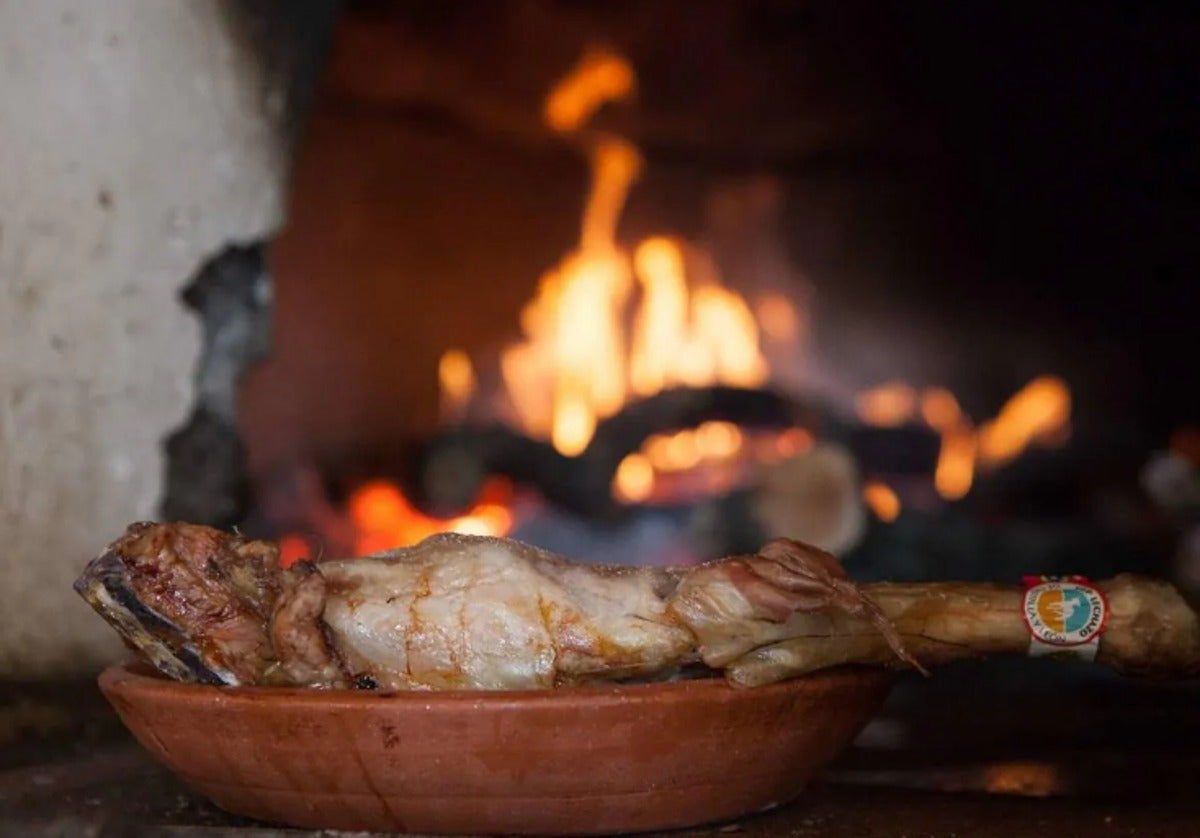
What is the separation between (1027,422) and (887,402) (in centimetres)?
40

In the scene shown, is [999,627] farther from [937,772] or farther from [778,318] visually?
[778,318]

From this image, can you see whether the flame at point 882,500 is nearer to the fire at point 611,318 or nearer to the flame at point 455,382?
the fire at point 611,318

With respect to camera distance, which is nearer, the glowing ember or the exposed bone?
the exposed bone

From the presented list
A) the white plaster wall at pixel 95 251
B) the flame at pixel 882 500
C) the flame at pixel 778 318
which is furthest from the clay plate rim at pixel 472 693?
the flame at pixel 778 318

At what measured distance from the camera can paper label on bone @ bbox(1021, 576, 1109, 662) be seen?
4.98 feet

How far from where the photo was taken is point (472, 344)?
12.1 feet

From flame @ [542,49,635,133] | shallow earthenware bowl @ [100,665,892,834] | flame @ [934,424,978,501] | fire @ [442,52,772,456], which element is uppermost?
flame @ [542,49,635,133]

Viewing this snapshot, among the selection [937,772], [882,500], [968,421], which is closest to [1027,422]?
[968,421]

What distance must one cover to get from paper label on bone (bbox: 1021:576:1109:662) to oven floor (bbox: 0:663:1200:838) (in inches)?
8.3

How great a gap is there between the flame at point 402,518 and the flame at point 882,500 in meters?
0.82

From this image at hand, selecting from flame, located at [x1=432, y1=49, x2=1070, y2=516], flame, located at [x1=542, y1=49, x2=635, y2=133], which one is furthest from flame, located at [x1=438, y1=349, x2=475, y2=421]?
flame, located at [x1=542, y1=49, x2=635, y2=133]

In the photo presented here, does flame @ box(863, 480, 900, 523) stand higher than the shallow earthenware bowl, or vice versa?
flame @ box(863, 480, 900, 523)

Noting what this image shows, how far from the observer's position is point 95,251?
230 centimetres

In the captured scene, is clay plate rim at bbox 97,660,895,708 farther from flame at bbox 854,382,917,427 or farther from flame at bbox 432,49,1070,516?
flame at bbox 854,382,917,427
